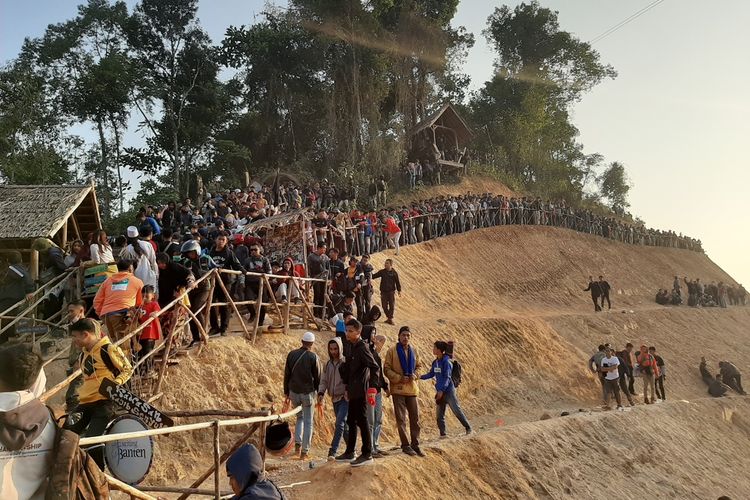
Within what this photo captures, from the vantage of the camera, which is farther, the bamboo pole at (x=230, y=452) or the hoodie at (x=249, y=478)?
the bamboo pole at (x=230, y=452)

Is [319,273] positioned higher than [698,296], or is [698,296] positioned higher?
[319,273]

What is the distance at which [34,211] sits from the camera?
1408 cm

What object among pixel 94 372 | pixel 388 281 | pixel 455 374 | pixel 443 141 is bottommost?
pixel 455 374

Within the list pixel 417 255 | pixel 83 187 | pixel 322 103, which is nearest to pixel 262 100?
pixel 322 103

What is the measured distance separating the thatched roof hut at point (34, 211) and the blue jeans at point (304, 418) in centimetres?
744

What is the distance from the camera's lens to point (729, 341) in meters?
30.3

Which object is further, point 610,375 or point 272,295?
point 610,375

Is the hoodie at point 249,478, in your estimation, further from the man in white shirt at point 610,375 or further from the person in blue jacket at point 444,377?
the man in white shirt at point 610,375

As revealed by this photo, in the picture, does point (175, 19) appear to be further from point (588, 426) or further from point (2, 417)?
point (2, 417)

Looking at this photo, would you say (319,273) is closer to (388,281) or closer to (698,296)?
(388,281)

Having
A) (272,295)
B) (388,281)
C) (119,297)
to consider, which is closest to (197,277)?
(272,295)

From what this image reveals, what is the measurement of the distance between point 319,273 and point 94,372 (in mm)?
9331

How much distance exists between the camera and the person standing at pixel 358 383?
27.2 ft

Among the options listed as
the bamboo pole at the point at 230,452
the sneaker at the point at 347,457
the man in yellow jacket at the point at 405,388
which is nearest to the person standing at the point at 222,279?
the man in yellow jacket at the point at 405,388
